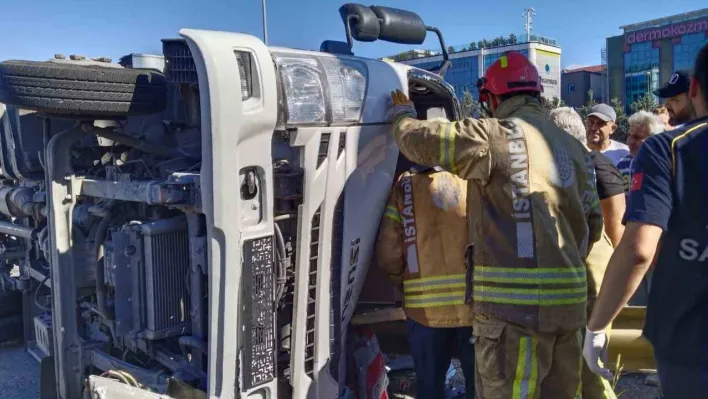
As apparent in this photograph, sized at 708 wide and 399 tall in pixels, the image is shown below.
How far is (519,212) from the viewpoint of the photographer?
96.0 inches

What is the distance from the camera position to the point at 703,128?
6.04 feet

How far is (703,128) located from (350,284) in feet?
5.43

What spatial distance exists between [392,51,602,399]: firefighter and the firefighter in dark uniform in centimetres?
48

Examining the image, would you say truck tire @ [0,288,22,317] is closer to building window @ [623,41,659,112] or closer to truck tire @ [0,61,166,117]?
truck tire @ [0,61,166,117]

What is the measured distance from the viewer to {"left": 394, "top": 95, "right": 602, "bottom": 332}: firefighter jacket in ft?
7.95

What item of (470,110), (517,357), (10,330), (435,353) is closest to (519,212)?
(517,357)

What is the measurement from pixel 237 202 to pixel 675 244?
150 centimetres

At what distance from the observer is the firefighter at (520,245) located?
2.43m

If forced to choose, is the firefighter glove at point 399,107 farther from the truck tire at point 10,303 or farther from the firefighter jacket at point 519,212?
the truck tire at point 10,303

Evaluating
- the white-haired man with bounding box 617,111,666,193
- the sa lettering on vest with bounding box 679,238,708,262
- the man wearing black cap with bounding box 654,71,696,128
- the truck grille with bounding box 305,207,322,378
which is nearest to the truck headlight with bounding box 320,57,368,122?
the truck grille with bounding box 305,207,322,378

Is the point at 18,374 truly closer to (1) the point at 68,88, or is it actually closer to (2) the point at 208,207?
(1) the point at 68,88

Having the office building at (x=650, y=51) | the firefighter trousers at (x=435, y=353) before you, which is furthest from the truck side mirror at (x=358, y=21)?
the office building at (x=650, y=51)

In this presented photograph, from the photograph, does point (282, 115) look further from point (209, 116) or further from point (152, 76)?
point (152, 76)

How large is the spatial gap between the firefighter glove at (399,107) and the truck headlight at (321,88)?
0.15 metres
